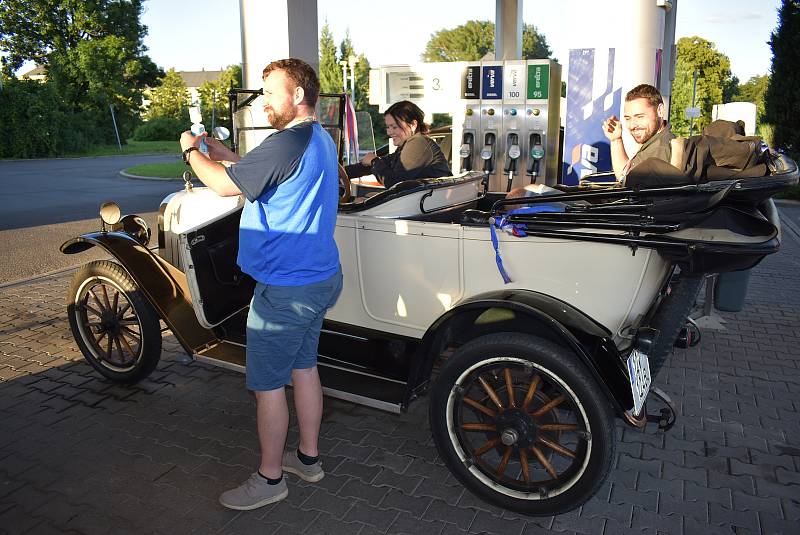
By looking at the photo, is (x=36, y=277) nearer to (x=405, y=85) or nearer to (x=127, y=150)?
(x=405, y=85)

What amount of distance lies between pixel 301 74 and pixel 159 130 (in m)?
44.3

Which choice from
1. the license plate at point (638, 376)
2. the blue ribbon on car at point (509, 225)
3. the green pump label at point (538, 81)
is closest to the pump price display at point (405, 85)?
the green pump label at point (538, 81)

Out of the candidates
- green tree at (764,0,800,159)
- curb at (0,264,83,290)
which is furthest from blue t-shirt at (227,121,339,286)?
green tree at (764,0,800,159)

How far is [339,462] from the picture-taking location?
125 inches

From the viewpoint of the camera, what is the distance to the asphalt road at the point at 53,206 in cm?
788

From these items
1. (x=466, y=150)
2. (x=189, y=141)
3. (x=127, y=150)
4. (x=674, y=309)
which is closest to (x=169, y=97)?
(x=127, y=150)

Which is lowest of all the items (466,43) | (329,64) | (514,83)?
(514,83)

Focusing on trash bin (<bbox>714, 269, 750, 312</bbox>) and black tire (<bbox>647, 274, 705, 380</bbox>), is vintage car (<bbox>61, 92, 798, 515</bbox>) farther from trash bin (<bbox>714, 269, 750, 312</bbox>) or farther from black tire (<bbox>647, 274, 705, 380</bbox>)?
trash bin (<bbox>714, 269, 750, 312</bbox>)

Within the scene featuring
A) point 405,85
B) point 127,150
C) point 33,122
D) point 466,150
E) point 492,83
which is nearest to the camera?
point 492,83

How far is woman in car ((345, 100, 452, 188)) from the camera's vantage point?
14.7 ft

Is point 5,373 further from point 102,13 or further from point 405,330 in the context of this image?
point 102,13

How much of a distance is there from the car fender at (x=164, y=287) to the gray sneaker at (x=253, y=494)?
1.07 metres

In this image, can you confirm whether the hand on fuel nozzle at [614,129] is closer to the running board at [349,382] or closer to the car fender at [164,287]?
the running board at [349,382]

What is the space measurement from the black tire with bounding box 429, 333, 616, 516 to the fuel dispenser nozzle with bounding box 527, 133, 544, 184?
566 cm
